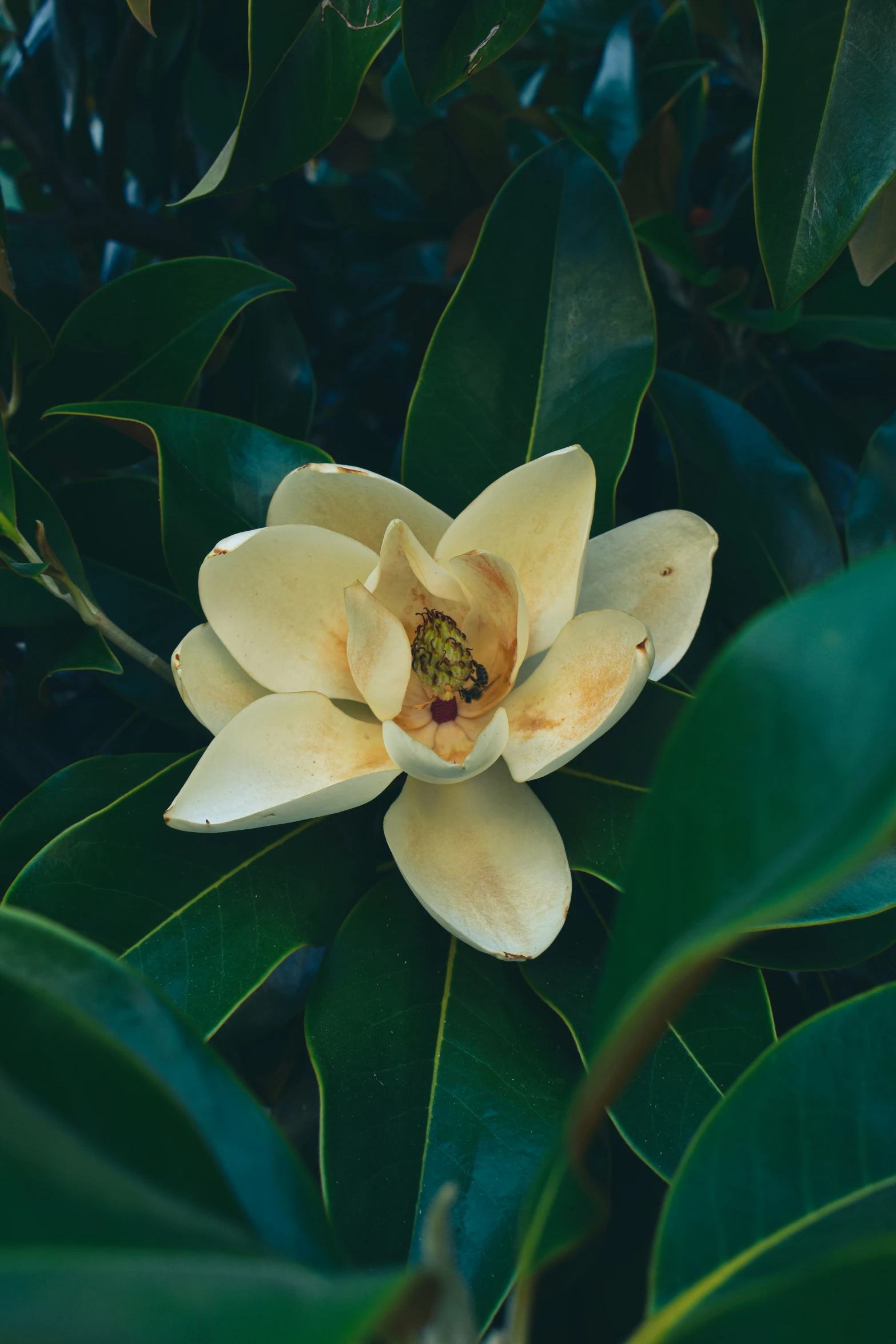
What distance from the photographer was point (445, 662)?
684 millimetres

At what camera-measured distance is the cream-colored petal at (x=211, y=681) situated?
0.61 meters

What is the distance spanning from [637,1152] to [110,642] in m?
0.47

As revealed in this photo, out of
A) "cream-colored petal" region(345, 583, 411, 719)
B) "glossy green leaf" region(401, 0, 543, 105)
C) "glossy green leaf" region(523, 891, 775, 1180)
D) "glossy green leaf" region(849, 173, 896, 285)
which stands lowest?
"glossy green leaf" region(523, 891, 775, 1180)

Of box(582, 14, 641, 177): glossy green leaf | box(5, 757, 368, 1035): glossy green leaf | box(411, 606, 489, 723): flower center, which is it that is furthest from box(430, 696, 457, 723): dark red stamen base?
box(582, 14, 641, 177): glossy green leaf

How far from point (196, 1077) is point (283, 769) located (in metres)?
0.24

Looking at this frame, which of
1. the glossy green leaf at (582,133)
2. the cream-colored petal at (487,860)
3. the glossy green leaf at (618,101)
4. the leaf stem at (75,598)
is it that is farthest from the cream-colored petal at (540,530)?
the glossy green leaf at (618,101)

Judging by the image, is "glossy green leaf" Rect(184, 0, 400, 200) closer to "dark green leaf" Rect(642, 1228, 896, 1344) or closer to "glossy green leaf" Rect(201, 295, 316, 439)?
"glossy green leaf" Rect(201, 295, 316, 439)

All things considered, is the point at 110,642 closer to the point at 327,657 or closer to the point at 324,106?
the point at 327,657

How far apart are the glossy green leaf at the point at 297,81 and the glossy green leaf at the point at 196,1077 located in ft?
1.60

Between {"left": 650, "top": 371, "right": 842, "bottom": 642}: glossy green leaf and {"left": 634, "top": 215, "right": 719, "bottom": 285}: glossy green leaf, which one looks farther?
{"left": 634, "top": 215, "right": 719, "bottom": 285}: glossy green leaf

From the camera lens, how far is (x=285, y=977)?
756 mm

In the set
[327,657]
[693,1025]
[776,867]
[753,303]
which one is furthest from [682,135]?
[776,867]

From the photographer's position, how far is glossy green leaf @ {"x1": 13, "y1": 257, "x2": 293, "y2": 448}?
0.76 m


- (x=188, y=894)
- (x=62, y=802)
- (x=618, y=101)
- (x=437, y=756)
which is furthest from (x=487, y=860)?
(x=618, y=101)
